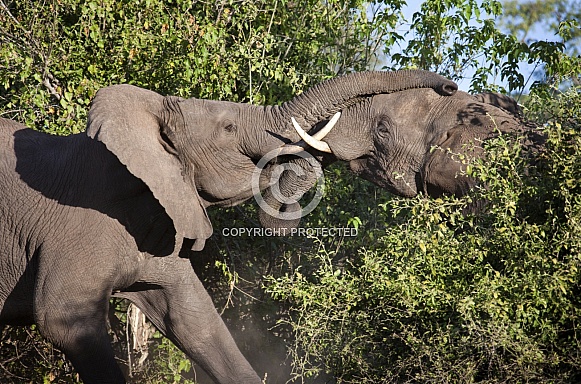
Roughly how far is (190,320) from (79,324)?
0.76 meters

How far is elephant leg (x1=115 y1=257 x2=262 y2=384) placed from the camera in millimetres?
5547

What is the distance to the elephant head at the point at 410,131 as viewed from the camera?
19.5ft

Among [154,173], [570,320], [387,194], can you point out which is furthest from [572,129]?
[387,194]

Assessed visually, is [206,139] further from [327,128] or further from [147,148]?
[327,128]

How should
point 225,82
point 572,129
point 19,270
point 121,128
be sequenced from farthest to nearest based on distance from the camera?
point 225,82 < point 19,270 < point 121,128 < point 572,129

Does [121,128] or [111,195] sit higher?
[121,128]

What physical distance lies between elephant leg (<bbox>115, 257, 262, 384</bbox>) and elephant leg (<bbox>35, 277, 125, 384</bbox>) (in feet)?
1.54

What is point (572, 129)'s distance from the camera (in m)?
4.43

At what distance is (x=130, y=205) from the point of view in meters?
5.26

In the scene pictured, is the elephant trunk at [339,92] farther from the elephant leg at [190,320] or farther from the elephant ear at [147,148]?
the elephant leg at [190,320]

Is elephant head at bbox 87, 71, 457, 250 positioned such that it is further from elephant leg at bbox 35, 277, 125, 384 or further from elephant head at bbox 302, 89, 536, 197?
elephant leg at bbox 35, 277, 125, 384

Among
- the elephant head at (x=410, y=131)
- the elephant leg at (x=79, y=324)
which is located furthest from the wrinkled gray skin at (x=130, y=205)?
the elephant head at (x=410, y=131)

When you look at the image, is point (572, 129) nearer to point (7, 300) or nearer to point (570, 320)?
point (570, 320)

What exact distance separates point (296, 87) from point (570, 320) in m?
2.99
